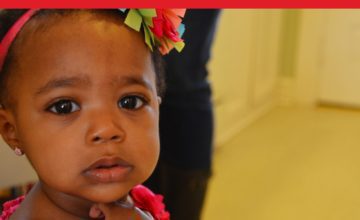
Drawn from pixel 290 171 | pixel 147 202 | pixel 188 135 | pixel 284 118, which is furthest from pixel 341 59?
pixel 147 202

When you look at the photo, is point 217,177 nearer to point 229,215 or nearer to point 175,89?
point 229,215

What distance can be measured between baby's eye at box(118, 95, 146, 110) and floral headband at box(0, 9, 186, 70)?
0.25 feet

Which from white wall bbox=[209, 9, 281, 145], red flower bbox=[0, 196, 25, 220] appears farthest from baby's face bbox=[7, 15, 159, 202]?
white wall bbox=[209, 9, 281, 145]

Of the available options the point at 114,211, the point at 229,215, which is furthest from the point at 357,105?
the point at 114,211

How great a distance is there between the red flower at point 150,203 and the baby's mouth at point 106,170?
184 millimetres

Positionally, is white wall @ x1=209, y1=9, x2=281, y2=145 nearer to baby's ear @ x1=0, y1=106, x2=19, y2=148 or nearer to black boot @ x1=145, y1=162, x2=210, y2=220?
black boot @ x1=145, y1=162, x2=210, y2=220

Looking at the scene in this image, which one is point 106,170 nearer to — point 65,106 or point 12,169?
point 65,106

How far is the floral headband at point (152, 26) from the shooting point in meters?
0.65

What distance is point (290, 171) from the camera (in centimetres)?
203

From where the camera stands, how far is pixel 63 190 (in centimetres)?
64

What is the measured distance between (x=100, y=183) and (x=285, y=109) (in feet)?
7.93

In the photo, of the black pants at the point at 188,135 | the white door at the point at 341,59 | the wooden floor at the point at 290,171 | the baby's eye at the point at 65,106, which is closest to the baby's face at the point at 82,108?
the baby's eye at the point at 65,106

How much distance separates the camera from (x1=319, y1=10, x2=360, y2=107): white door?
9.28 feet

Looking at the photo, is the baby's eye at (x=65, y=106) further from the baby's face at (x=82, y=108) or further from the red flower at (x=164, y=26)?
the red flower at (x=164, y=26)
